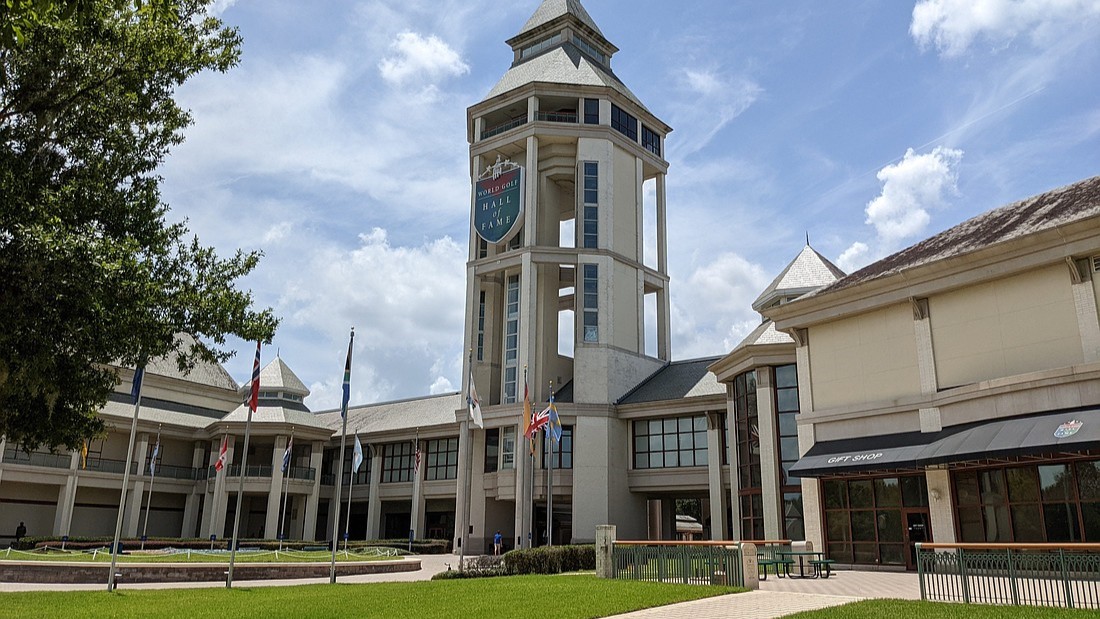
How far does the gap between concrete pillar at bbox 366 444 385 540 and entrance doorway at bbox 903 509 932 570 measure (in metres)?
40.0

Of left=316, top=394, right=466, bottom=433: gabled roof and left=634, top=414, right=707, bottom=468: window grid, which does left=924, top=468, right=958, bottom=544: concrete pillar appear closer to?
left=634, top=414, right=707, bottom=468: window grid

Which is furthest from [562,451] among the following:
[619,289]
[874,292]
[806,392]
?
[874,292]

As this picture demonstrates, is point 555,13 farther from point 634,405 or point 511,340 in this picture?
point 634,405

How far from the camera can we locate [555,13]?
5862 cm

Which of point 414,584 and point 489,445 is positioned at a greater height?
point 489,445

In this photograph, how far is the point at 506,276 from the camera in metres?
52.0

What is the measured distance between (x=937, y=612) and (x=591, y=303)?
35.6 metres

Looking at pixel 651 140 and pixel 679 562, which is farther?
pixel 651 140

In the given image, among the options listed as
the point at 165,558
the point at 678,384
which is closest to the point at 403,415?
the point at 678,384

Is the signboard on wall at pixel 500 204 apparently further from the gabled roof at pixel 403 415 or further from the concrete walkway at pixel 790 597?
the concrete walkway at pixel 790 597

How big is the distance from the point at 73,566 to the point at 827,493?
81.7ft

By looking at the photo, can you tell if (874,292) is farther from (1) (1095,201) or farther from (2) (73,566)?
(2) (73,566)

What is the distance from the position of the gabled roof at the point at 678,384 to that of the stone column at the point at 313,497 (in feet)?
74.6

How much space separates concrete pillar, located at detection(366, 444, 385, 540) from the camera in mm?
57594
